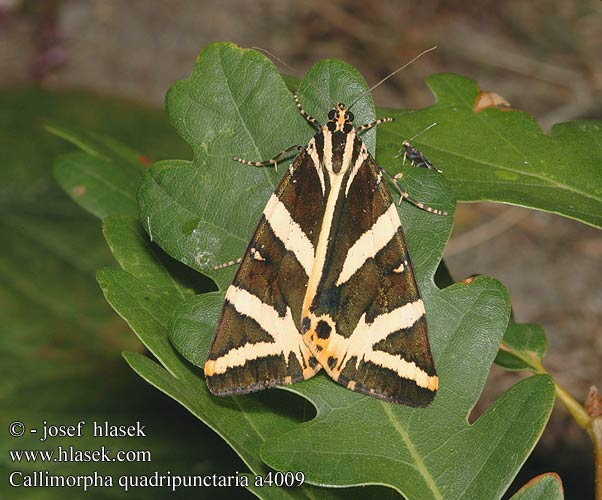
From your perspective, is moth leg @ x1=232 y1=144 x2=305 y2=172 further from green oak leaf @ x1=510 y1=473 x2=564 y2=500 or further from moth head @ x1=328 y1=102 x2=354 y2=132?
green oak leaf @ x1=510 y1=473 x2=564 y2=500

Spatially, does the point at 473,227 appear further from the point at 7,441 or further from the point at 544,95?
the point at 7,441

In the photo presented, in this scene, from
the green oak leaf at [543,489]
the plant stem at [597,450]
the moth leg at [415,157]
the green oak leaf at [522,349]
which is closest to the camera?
the green oak leaf at [543,489]

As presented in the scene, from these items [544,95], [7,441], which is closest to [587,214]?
[7,441]

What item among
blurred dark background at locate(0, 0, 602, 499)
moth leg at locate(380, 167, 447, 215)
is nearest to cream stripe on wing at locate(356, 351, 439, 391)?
moth leg at locate(380, 167, 447, 215)

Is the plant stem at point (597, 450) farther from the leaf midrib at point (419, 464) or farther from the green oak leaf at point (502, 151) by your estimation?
the green oak leaf at point (502, 151)

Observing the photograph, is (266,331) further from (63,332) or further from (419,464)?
(63,332)

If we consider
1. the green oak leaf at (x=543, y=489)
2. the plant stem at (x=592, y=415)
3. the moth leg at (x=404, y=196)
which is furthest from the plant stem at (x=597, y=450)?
the moth leg at (x=404, y=196)

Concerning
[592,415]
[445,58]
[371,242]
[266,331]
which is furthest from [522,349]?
[445,58]

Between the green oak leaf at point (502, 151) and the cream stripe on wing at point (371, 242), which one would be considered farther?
the cream stripe on wing at point (371, 242)
